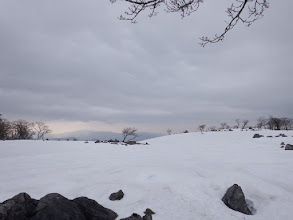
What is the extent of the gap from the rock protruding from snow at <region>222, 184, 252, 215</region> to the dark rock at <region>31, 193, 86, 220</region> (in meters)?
3.45

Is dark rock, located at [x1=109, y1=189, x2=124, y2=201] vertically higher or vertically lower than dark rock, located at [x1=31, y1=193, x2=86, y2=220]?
lower

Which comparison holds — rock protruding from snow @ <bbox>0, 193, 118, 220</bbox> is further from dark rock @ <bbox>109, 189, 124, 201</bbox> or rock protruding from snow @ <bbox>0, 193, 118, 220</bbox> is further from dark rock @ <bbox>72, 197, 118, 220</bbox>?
dark rock @ <bbox>109, 189, 124, 201</bbox>

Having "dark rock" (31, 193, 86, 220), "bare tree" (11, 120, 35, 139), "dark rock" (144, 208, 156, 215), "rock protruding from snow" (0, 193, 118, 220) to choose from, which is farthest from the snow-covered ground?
"bare tree" (11, 120, 35, 139)

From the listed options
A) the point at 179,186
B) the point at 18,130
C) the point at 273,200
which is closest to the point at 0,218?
the point at 179,186

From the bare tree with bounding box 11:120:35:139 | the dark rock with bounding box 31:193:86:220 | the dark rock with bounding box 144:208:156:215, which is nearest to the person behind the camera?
the dark rock with bounding box 31:193:86:220

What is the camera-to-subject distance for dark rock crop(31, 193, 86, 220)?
3.62 metres

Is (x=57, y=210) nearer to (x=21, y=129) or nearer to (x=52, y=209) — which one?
(x=52, y=209)

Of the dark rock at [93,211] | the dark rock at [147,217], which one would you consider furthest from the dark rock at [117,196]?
the dark rock at [147,217]

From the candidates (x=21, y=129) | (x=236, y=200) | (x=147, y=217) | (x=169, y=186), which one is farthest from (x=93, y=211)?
(x=21, y=129)

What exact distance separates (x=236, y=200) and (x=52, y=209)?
13.7 feet

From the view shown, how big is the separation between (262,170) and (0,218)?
7.87m

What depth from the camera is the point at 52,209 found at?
147 inches

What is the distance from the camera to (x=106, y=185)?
6277 mm

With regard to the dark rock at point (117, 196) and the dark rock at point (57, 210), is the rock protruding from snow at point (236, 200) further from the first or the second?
Answer: the dark rock at point (57, 210)
